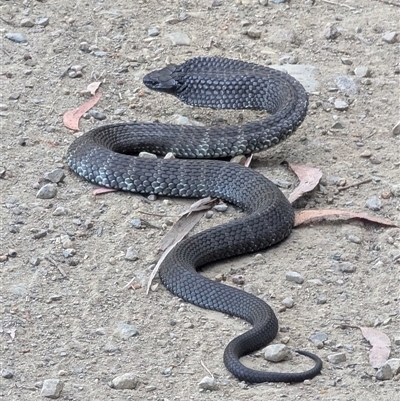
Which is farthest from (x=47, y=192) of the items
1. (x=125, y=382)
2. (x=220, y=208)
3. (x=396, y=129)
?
(x=396, y=129)

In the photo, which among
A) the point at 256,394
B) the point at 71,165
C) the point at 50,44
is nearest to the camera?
the point at 256,394

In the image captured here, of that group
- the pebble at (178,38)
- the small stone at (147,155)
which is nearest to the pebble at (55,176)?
the small stone at (147,155)

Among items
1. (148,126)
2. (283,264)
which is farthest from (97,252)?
(148,126)

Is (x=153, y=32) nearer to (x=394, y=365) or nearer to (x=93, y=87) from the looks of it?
(x=93, y=87)

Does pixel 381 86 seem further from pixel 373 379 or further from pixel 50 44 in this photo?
pixel 373 379

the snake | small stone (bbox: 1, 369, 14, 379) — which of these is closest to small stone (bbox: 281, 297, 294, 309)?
the snake

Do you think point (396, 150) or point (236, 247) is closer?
point (236, 247)

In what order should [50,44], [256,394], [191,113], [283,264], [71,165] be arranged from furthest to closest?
[50,44], [191,113], [71,165], [283,264], [256,394]

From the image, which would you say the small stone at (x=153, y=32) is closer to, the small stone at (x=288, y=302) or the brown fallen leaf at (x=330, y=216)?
the brown fallen leaf at (x=330, y=216)
